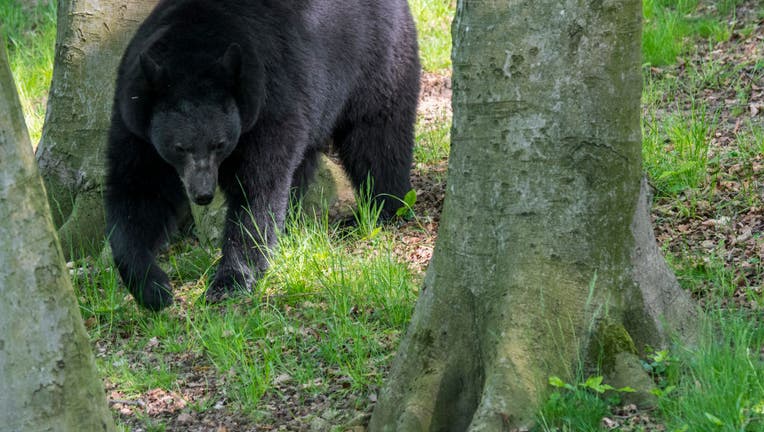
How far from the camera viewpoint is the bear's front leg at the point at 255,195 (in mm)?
5641

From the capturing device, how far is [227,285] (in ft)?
18.1

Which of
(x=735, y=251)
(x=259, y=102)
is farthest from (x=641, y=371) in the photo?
(x=259, y=102)

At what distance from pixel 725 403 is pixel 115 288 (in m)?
3.75

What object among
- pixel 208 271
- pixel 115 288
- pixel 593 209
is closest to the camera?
pixel 593 209

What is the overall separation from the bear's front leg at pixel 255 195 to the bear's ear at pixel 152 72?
26.9 inches

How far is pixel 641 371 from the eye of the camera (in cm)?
332

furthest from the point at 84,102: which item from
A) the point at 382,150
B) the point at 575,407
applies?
the point at 575,407

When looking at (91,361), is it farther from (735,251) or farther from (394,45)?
(394,45)

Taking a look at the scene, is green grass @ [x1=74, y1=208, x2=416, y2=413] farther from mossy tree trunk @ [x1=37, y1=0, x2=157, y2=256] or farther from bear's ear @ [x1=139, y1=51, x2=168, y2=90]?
bear's ear @ [x1=139, y1=51, x2=168, y2=90]

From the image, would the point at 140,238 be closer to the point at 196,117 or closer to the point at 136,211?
the point at 136,211

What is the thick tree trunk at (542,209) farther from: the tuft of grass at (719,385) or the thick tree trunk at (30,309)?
the thick tree trunk at (30,309)

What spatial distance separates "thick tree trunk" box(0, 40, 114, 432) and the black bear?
2286mm

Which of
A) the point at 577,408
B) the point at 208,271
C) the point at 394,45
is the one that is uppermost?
the point at 394,45

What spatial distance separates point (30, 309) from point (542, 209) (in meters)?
1.78
